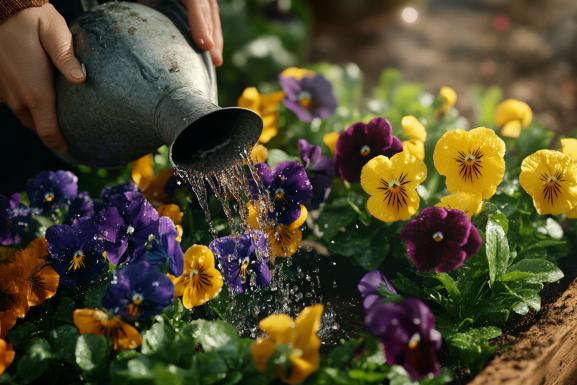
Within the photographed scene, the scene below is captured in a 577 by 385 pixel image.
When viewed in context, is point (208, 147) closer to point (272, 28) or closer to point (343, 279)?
point (343, 279)

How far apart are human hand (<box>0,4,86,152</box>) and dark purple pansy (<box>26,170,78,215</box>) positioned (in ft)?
0.64

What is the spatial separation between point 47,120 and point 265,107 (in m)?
0.65

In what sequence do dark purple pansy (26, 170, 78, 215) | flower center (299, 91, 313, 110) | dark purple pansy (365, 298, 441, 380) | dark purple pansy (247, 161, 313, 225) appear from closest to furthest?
dark purple pansy (365, 298, 441, 380), dark purple pansy (247, 161, 313, 225), dark purple pansy (26, 170, 78, 215), flower center (299, 91, 313, 110)

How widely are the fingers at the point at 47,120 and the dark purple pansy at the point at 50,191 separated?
3.8 inches

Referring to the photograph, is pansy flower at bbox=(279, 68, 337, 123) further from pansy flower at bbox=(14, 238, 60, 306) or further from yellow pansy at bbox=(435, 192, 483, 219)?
pansy flower at bbox=(14, 238, 60, 306)

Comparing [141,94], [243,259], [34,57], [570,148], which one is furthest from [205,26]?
[570,148]

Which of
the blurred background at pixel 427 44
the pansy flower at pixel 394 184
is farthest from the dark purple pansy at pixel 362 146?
the blurred background at pixel 427 44

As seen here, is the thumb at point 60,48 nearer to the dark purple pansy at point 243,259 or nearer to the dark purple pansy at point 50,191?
the dark purple pansy at point 50,191

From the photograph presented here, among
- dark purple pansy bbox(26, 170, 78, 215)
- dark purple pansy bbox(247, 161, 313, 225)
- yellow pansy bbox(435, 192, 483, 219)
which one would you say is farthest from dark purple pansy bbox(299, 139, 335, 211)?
dark purple pansy bbox(26, 170, 78, 215)

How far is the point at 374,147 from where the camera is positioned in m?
1.14

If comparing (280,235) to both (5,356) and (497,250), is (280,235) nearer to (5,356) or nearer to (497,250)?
(497,250)

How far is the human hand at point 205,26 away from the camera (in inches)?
46.9

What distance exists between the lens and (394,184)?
1021 millimetres

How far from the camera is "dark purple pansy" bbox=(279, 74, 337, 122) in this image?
1521 mm
